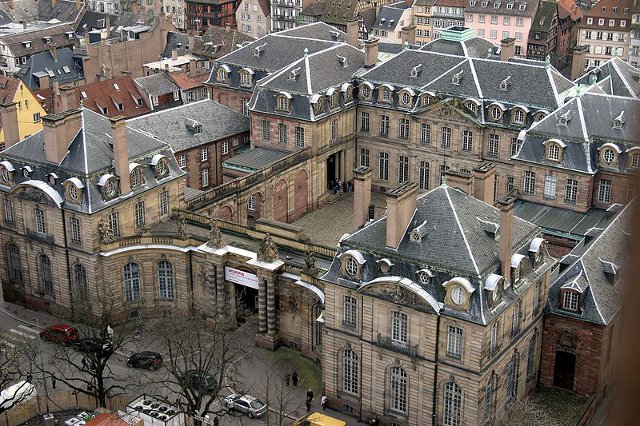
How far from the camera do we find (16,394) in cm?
6088

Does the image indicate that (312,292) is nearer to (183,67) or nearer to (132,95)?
(132,95)

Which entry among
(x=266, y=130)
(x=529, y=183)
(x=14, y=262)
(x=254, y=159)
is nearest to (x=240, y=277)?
(x=14, y=262)

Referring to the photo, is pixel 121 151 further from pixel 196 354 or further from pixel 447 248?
pixel 447 248

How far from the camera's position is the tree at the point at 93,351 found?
6181 centimetres

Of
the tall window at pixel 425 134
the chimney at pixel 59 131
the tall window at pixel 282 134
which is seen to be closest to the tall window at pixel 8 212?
the chimney at pixel 59 131

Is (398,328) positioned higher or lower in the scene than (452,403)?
higher

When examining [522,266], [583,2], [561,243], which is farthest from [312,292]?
[583,2]

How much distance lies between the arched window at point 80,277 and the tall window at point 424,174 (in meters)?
40.1

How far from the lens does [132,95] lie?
4469 inches

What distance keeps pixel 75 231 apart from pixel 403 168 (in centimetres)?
4011

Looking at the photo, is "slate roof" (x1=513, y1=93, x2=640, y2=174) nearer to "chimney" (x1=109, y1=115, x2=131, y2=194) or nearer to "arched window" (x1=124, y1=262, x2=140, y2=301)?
"chimney" (x1=109, y1=115, x2=131, y2=194)

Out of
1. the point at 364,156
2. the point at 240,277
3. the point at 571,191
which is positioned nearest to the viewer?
the point at 240,277

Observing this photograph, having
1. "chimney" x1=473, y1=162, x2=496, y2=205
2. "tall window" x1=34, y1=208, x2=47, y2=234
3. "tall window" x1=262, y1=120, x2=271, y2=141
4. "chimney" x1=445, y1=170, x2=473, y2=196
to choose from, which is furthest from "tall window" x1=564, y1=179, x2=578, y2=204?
"tall window" x1=34, y1=208, x2=47, y2=234

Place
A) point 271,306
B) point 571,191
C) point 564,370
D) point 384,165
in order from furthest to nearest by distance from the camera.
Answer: point 384,165 → point 571,191 → point 271,306 → point 564,370
